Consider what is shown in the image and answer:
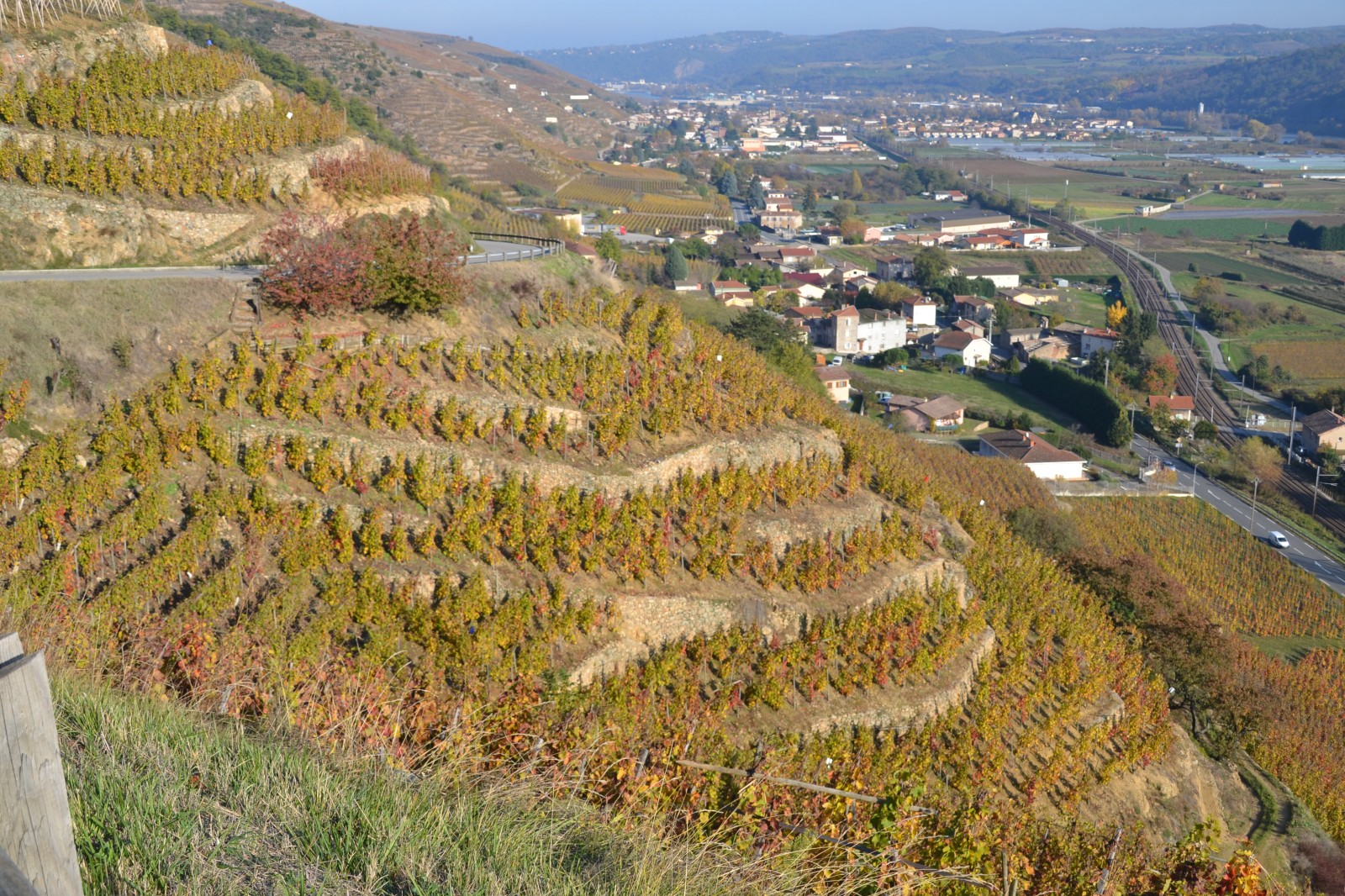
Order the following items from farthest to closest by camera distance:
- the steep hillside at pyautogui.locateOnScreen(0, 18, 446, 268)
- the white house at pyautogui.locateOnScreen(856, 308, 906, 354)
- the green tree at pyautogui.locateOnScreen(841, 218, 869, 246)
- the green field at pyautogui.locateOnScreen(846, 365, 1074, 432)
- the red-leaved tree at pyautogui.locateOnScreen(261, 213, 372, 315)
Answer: the green tree at pyautogui.locateOnScreen(841, 218, 869, 246) < the white house at pyautogui.locateOnScreen(856, 308, 906, 354) < the green field at pyautogui.locateOnScreen(846, 365, 1074, 432) < the steep hillside at pyautogui.locateOnScreen(0, 18, 446, 268) < the red-leaved tree at pyautogui.locateOnScreen(261, 213, 372, 315)

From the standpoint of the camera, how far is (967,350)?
188 feet

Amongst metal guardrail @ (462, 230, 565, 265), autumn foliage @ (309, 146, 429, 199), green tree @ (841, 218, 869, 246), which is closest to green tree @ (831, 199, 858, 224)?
green tree @ (841, 218, 869, 246)

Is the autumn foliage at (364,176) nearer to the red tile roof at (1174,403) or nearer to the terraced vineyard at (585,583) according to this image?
the terraced vineyard at (585,583)

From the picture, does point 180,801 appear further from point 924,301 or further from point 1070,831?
point 924,301

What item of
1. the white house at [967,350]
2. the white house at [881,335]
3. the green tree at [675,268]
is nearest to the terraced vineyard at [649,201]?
the green tree at [675,268]

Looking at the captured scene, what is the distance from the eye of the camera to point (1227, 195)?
12631 cm

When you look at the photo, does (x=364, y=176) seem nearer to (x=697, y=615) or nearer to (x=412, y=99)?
(x=697, y=615)

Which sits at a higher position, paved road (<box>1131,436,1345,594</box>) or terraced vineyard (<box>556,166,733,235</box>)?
terraced vineyard (<box>556,166,733,235</box>)

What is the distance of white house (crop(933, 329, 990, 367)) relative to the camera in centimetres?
5716

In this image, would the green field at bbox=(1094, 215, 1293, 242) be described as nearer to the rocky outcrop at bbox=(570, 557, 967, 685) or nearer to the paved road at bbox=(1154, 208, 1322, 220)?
the paved road at bbox=(1154, 208, 1322, 220)

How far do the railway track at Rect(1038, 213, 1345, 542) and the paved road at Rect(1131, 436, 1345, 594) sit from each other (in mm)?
2361

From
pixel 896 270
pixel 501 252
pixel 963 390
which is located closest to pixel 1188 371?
pixel 963 390

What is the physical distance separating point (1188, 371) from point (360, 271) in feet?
179

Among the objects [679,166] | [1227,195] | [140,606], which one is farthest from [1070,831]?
[1227,195]
